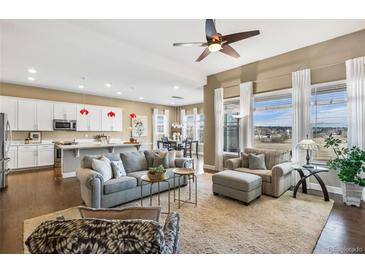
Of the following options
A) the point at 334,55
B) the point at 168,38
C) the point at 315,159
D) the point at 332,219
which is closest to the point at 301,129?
the point at 315,159

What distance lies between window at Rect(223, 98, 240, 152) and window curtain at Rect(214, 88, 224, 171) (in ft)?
0.94

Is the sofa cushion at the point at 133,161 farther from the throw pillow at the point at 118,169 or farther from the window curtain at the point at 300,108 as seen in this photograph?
the window curtain at the point at 300,108

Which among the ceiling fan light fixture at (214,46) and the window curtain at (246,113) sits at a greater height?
the ceiling fan light fixture at (214,46)

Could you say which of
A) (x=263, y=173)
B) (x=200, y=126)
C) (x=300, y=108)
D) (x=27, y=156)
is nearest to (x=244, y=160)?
(x=263, y=173)

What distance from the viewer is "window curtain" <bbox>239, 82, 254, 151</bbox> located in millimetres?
4953

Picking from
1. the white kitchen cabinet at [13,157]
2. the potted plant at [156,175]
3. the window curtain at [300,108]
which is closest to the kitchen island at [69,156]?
the white kitchen cabinet at [13,157]

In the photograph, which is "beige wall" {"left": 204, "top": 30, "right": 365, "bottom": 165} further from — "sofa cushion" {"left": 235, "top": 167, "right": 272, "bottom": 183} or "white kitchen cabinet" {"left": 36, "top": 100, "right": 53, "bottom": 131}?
"white kitchen cabinet" {"left": 36, "top": 100, "right": 53, "bottom": 131}

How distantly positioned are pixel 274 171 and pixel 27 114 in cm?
769

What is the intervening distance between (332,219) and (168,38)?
417 cm

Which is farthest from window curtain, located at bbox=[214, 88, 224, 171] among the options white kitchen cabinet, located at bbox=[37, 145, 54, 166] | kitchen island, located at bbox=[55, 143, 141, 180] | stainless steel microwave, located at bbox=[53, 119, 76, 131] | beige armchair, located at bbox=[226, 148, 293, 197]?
white kitchen cabinet, located at bbox=[37, 145, 54, 166]

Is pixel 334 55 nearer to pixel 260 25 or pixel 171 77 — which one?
pixel 260 25

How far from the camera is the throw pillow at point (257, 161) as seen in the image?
398 cm

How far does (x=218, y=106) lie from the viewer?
5699 millimetres

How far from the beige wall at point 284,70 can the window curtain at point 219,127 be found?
231 mm
